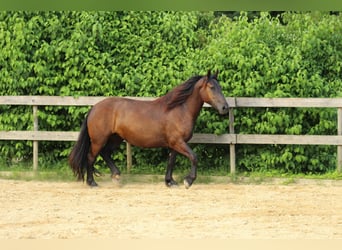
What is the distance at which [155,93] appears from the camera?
29.0 feet

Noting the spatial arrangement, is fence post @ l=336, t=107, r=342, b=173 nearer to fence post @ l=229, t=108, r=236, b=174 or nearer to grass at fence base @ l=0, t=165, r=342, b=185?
grass at fence base @ l=0, t=165, r=342, b=185

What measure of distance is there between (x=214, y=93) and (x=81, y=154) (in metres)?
1.93

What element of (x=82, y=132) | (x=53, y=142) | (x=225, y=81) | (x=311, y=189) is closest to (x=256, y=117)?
(x=225, y=81)

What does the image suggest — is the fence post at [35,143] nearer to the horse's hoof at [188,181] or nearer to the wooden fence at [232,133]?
the wooden fence at [232,133]

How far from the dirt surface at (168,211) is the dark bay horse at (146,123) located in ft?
1.64

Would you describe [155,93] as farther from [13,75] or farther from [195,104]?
[13,75]

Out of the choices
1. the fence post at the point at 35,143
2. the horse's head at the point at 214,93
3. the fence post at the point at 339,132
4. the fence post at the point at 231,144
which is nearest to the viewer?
the horse's head at the point at 214,93

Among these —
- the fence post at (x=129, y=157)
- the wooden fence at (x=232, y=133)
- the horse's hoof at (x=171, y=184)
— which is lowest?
the horse's hoof at (x=171, y=184)

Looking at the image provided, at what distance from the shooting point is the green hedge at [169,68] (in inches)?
337

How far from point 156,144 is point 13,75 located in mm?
2636

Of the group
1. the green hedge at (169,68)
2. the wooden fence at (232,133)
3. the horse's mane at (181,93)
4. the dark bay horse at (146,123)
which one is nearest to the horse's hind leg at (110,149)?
the dark bay horse at (146,123)

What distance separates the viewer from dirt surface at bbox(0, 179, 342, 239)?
506 cm

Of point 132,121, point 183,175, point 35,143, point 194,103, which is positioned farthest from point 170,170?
point 35,143

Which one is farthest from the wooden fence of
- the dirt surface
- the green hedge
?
the dirt surface
